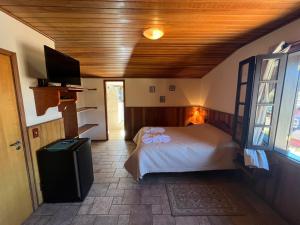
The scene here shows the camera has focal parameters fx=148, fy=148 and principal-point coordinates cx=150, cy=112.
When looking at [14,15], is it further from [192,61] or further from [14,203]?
[192,61]

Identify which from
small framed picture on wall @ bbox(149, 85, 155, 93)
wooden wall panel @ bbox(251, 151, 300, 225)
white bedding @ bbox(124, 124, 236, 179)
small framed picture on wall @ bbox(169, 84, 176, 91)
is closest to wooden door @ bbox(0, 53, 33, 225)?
white bedding @ bbox(124, 124, 236, 179)

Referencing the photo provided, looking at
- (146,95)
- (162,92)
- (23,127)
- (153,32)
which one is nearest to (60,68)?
(23,127)

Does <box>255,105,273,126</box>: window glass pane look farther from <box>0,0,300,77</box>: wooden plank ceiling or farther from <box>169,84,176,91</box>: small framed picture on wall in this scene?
<box>169,84,176,91</box>: small framed picture on wall

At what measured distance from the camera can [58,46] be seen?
8.32ft

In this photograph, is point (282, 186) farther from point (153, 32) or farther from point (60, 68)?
point (60, 68)

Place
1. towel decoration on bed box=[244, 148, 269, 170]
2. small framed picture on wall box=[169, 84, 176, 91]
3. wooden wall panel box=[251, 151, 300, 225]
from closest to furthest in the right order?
1. wooden wall panel box=[251, 151, 300, 225]
2. towel decoration on bed box=[244, 148, 269, 170]
3. small framed picture on wall box=[169, 84, 176, 91]

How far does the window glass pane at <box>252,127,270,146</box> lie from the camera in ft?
6.54

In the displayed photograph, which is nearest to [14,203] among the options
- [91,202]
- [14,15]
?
[91,202]

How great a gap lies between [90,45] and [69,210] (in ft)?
8.29

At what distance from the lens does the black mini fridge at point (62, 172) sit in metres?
1.95

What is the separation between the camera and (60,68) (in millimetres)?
2123

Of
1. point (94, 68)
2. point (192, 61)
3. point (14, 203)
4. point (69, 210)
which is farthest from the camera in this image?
point (94, 68)

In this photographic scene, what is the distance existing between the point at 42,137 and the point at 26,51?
114cm

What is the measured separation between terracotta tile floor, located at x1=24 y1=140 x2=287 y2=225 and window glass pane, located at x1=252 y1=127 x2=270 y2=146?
0.83 meters
